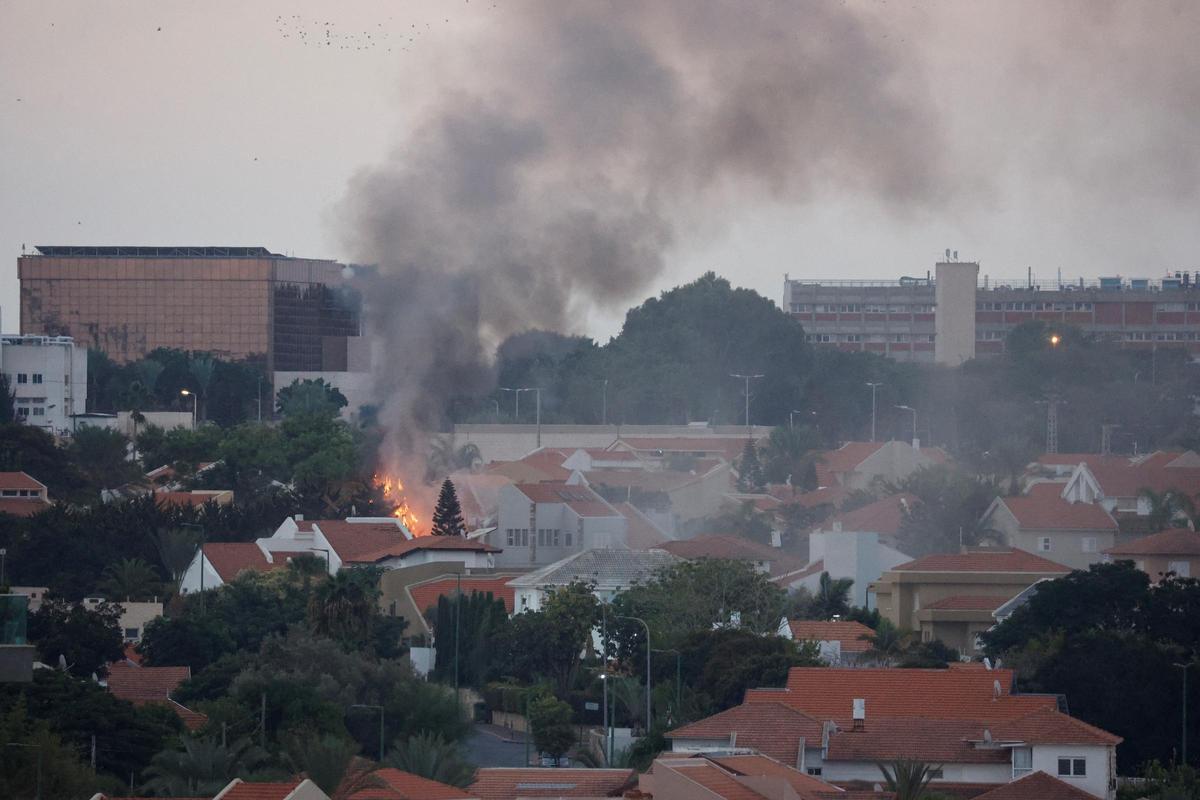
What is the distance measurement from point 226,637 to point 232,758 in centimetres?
1842

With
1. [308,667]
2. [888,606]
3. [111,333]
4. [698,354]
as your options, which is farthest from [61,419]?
[308,667]

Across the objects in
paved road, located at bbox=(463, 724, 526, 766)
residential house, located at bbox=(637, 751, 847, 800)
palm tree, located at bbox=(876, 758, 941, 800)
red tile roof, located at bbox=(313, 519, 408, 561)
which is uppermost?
red tile roof, located at bbox=(313, 519, 408, 561)

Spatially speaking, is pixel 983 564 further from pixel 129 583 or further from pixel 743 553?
pixel 129 583

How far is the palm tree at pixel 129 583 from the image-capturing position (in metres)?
63.6

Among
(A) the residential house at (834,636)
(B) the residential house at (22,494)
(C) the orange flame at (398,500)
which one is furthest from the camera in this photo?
(C) the orange flame at (398,500)

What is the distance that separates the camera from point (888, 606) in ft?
211

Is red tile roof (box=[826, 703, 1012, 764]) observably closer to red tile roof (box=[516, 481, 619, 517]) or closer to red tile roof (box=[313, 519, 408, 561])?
red tile roof (box=[313, 519, 408, 561])

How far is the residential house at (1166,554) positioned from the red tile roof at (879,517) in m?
12.6

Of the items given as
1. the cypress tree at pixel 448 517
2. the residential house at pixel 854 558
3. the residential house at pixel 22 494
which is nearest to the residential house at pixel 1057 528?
the residential house at pixel 854 558

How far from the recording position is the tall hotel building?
155 metres

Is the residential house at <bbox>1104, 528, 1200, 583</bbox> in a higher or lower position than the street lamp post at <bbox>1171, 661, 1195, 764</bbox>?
higher

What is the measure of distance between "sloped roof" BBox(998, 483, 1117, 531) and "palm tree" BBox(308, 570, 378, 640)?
90.1 ft

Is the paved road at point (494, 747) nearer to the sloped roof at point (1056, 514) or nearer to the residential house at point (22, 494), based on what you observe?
the residential house at point (22, 494)

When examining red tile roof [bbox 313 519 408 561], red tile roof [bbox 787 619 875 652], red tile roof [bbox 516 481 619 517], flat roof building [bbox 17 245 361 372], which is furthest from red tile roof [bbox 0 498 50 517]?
flat roof building [bbox 17 245 361 372]
